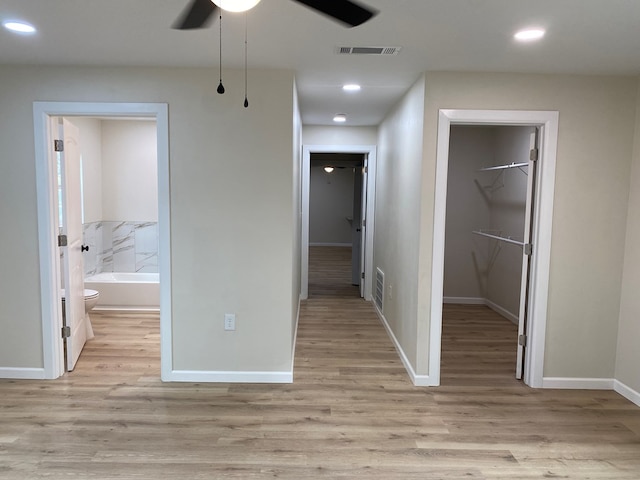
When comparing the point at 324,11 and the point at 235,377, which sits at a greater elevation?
the point at 324,11

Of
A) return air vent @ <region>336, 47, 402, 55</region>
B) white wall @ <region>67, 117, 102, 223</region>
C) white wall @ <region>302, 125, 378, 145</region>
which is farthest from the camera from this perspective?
white wall @ <region>302, 125, 378, 145</region>

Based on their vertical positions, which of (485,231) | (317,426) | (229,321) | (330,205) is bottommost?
(317,426)

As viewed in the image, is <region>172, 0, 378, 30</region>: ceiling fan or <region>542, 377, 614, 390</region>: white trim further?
<region>542, 377, 614, 390</region>: white trim

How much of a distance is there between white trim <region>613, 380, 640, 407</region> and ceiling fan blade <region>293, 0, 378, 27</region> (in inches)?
125

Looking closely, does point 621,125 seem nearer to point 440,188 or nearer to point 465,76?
point 465,76

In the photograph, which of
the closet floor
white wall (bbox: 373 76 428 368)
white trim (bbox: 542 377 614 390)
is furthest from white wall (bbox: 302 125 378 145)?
white trim (bbox: 542 377 614 390)

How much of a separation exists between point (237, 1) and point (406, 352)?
2948 mm

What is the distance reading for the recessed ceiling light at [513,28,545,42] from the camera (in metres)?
2.31

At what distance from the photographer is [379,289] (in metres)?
5.27

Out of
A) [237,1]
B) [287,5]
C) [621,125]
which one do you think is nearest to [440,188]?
[621,125]

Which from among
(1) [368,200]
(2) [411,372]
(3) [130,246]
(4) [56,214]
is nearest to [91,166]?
(3) [130,246]

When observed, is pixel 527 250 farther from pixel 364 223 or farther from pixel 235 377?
pixel 364 223

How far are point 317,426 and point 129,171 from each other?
4325 millimetres

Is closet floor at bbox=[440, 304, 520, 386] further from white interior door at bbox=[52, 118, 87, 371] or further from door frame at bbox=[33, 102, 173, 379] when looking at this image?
white interior door at bbox=[52, 118, 87, 371]
